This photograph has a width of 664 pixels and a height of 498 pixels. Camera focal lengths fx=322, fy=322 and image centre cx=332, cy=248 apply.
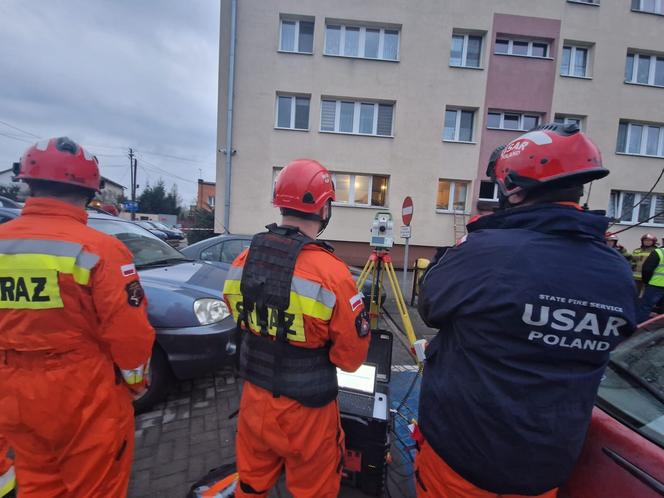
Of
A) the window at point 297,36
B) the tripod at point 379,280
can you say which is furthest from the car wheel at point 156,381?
the window at point 297,36

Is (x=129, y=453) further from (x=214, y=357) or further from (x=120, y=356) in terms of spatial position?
(x=214, y=357)

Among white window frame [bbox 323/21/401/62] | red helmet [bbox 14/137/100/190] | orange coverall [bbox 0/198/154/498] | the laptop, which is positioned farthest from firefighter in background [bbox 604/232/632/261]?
white window frame [bbox 323/21/401/62]

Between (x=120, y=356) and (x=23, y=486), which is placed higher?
(x=120, y=356)

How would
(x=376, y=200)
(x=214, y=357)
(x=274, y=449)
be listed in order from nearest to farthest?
(x=274, y=449), (x=214, y=357), (x=376, y=200)

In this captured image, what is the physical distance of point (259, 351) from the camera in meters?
1.47

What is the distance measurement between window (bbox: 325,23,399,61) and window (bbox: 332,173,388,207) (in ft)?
14.0

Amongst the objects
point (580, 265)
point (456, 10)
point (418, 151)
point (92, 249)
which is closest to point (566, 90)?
point (456, 10)

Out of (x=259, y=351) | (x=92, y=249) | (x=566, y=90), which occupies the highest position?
(x=566, y=90)

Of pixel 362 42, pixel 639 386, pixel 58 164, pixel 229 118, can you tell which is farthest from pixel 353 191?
pixel 639 386

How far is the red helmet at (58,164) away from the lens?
152cm

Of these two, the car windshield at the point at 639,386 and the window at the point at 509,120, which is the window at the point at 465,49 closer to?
the window at the point at 509,120

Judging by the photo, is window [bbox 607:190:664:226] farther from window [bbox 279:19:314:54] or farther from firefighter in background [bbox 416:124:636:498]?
firefighter in background [bbox 416:124:636:498]

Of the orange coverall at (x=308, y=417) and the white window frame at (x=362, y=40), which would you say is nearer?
the orange coverall at (x=308, y=417)

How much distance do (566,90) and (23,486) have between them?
1602 cm
